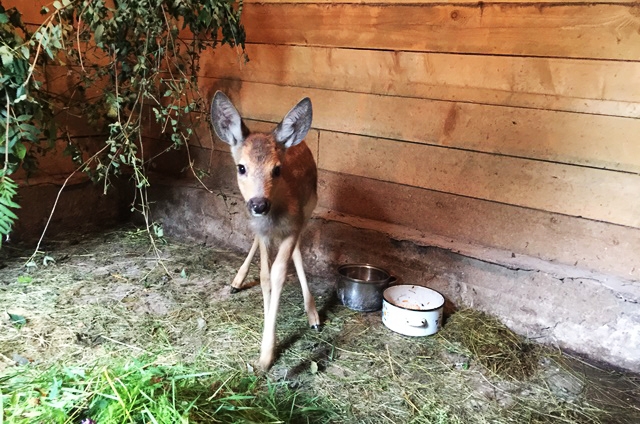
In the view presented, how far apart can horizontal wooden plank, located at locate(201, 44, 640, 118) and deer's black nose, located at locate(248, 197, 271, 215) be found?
1.54 meters

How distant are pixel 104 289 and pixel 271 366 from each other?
1648mm

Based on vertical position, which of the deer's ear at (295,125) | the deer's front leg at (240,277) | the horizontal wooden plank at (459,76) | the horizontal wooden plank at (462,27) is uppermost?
the horizontal wooden plank at (462,27)

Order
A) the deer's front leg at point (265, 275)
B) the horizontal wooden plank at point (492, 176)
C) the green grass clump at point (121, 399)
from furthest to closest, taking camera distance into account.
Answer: the deer's front leg at point (265, 275) → the horizontal wooden plank at point (492, 176) → the green grass clump at point (121, 399)

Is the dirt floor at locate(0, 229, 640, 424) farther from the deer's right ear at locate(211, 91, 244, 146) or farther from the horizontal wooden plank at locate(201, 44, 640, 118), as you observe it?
the horizontal wooden plank at locate(201, 44, 640, 118)

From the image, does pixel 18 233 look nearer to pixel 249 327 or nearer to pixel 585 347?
pixel 249 327

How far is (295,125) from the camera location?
2.92 meters

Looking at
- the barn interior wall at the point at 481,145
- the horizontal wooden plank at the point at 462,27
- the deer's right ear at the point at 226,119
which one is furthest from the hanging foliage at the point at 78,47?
the barn interior wall at the point at 481,145

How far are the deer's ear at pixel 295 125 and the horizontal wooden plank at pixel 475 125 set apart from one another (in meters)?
1.00

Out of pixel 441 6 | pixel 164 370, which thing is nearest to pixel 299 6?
pixel 441 6

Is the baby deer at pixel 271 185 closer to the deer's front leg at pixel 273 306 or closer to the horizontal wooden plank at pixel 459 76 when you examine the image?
the deer's front leg at pixel 273 306

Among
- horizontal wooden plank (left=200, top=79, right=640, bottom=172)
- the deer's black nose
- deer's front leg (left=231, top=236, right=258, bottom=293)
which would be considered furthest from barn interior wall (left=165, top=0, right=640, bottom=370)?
the deer's black nose

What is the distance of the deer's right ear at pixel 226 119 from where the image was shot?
282 centimetres

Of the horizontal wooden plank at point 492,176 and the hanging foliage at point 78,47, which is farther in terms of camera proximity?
the horizontal wooden plank at point 492,176

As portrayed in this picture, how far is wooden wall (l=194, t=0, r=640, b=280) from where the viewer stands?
9.68 ft
